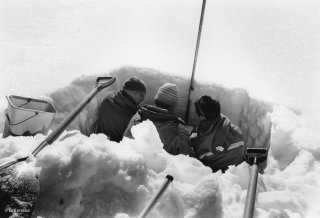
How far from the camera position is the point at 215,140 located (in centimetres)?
290

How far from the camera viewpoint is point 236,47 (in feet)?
18.5

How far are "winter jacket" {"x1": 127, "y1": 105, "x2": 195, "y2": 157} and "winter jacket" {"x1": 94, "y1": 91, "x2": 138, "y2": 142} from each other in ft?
0.82

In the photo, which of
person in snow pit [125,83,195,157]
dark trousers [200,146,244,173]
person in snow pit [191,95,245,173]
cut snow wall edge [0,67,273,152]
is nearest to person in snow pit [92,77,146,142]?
person in snow pit [125,83,195,157]

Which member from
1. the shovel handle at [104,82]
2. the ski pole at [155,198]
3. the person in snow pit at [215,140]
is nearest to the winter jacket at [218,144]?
the person in snow pit at [215,140]

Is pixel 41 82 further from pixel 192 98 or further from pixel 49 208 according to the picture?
pixel 49 208

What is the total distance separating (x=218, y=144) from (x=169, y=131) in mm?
468

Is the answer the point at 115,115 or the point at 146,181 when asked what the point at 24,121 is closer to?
the point at 115,115

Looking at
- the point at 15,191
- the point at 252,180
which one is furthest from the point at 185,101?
the point at 15,191

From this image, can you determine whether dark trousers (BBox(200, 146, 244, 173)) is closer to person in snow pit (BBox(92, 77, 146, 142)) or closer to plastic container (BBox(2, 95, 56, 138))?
person in snow pit (BBox(92, 77, 146, 142))

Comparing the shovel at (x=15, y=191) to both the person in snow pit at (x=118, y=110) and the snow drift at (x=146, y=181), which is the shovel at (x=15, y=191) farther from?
the person in snow pit at (x=118, y=110)

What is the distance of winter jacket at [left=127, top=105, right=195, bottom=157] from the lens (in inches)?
107

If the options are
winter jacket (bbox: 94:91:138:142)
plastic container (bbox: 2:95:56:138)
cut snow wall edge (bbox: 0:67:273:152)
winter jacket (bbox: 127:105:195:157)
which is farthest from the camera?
cut snow wall edge (bbox: 0:67:273:152)

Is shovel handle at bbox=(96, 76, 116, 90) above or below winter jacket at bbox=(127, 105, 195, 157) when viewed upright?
above

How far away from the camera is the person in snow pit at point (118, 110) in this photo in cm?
296
